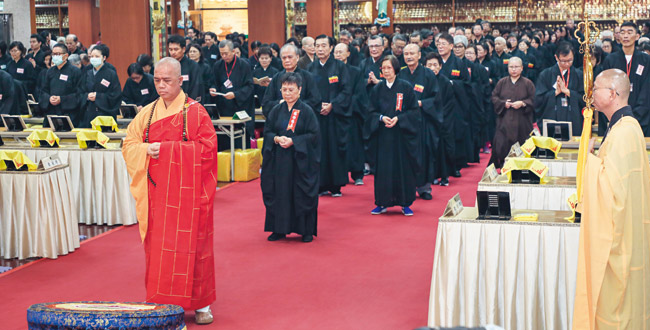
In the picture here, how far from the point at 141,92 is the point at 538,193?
552cm

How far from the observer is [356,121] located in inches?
357

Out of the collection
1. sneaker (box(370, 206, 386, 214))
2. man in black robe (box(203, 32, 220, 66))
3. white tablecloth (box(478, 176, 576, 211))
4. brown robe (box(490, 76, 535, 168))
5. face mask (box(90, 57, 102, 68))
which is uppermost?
man in black robe (box(203, 32, 220, 66))

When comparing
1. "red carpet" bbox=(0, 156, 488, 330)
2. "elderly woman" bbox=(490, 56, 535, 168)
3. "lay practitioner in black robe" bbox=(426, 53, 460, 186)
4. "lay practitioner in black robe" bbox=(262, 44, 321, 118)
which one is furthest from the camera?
"lay practitioner in black robe" bbox=(426, 53, 460, 186)

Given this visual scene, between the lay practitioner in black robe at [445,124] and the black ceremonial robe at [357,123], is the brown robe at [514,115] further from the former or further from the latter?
the black ceremonial robe at [357,123]

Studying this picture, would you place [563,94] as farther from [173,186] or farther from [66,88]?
[66,88]

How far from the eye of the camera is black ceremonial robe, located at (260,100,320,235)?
243 inches

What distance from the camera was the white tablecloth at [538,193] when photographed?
484 centimetres

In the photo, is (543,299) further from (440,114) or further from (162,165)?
(440,114)

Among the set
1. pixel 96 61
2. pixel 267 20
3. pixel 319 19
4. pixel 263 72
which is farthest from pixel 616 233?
pixel 319 19

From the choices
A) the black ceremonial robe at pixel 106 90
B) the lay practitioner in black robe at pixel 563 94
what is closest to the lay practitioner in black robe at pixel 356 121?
the lay practitioner in black robe at pixel 563 94

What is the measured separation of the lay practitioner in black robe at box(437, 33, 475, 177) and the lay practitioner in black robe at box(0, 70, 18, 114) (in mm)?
4883

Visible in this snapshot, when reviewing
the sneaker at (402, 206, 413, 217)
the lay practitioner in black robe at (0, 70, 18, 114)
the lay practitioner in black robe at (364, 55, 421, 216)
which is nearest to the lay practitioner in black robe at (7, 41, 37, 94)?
the lay practitioner in black robe at (0, 70, 18, 114)

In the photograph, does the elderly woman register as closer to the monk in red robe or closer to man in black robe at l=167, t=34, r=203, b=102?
man in black robe at l=167, t=34, r=203, b=102

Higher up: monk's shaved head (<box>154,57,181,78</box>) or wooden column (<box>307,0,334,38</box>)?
wooden column (<box>307,0,334,38</box>)
